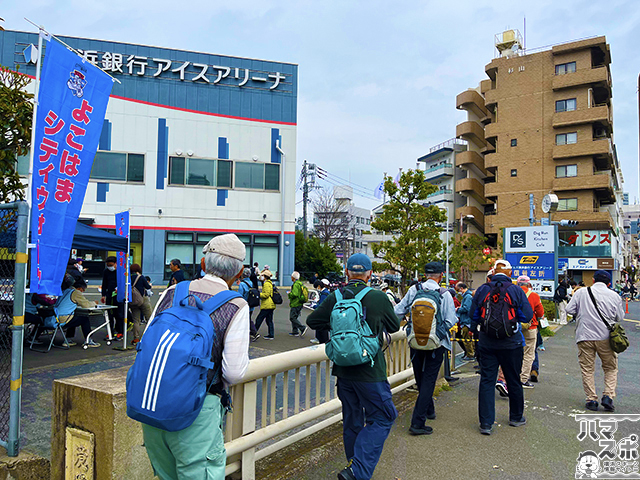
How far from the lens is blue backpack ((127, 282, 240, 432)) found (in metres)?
2.25

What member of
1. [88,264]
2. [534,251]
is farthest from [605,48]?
[88,264]

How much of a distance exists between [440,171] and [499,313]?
6266 cm

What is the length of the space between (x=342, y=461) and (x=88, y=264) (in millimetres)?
23298

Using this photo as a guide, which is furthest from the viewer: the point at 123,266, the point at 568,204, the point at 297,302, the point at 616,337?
the point at 568,204

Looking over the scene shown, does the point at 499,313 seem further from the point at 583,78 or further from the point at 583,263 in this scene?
the point at 583,78

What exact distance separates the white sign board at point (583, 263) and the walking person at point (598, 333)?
42259 millimetres

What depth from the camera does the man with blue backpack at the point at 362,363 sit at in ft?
11.4

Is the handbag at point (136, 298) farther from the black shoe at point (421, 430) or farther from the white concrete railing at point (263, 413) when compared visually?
the black shoe at point (421, 430)

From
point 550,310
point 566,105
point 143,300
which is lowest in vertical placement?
point 550,310

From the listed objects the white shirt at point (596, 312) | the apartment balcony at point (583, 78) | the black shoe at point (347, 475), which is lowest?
the black shoe at point (347, 475)

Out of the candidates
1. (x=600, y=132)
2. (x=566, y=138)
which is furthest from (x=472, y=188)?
(x=600, y=132)

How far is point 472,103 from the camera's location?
172 feet

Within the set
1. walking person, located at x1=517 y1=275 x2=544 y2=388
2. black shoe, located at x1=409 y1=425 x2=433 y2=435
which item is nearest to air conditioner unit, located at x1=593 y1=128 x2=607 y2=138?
walking person, located at x1=517 y1=275 x2=544 y2=388

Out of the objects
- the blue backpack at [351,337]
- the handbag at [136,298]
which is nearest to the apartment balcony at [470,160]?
the handbag at [136,298]
